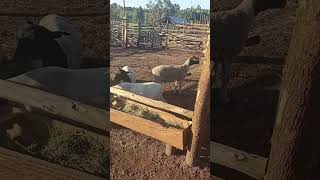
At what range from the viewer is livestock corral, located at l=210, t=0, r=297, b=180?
169 inches

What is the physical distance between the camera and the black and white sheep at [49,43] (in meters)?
4.79

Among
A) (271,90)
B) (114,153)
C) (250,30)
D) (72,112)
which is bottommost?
(114,153)

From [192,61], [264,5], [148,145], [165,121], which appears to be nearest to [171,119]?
[165,121]

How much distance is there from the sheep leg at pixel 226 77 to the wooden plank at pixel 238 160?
0.43 meters

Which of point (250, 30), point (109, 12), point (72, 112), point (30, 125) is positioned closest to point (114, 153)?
point (72, 112)

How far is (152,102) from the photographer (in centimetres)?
487

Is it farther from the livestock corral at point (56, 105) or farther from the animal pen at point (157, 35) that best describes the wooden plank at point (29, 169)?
the animal pen at point (157, 35)

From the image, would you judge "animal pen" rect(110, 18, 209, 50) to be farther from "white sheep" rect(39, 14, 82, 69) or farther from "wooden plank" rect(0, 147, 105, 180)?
"wooden plank" rect(0, 147, 105, 180)

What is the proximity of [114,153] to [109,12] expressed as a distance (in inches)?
53.7

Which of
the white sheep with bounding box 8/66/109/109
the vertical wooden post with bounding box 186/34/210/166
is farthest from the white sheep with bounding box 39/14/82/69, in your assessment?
the vertical wooden post with bounding box 186/34/210/166

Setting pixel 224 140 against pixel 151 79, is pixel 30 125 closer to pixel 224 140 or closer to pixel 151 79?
pixel 151 79

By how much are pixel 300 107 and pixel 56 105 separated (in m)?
2.28

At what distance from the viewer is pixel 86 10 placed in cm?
471

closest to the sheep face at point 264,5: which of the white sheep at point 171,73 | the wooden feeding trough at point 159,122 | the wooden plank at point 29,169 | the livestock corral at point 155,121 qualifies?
the livestock corral at point 155,121
